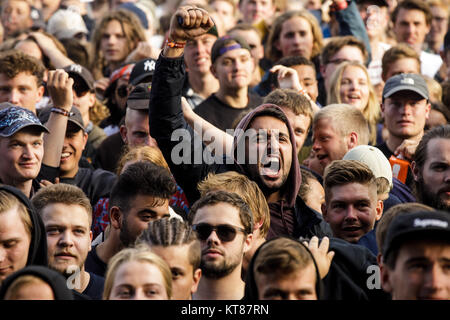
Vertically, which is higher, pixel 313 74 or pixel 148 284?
pixel 313 74

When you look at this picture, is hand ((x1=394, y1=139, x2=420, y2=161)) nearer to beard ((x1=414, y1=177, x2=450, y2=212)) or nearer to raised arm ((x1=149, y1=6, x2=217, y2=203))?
beard ((x1=414, y1=177, x2=450, y2=212))

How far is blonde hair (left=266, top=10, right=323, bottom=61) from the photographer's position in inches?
437

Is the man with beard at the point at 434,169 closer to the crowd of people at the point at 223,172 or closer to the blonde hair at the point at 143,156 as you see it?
the crowd of people at the point at 223,172

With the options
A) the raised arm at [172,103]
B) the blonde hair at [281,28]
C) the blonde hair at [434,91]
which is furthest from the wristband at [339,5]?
the raised arm at [172,103]

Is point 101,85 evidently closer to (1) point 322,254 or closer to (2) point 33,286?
(1) point 322,254

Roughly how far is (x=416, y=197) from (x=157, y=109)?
201cm

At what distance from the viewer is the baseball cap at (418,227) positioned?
5.14m

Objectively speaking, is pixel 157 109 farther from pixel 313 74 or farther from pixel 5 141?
pixel 313 74

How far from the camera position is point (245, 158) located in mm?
7293

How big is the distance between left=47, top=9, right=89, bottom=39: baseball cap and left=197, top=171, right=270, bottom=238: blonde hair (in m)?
6.27

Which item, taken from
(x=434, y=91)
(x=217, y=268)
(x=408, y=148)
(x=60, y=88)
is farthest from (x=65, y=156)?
(x=434, y=91)

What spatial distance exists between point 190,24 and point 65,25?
655cm

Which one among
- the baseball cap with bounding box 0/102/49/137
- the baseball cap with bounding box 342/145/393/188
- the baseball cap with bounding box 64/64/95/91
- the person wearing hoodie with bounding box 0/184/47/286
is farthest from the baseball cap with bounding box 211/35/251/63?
the person wearing hoodie with bounding box 0/184/47/286
